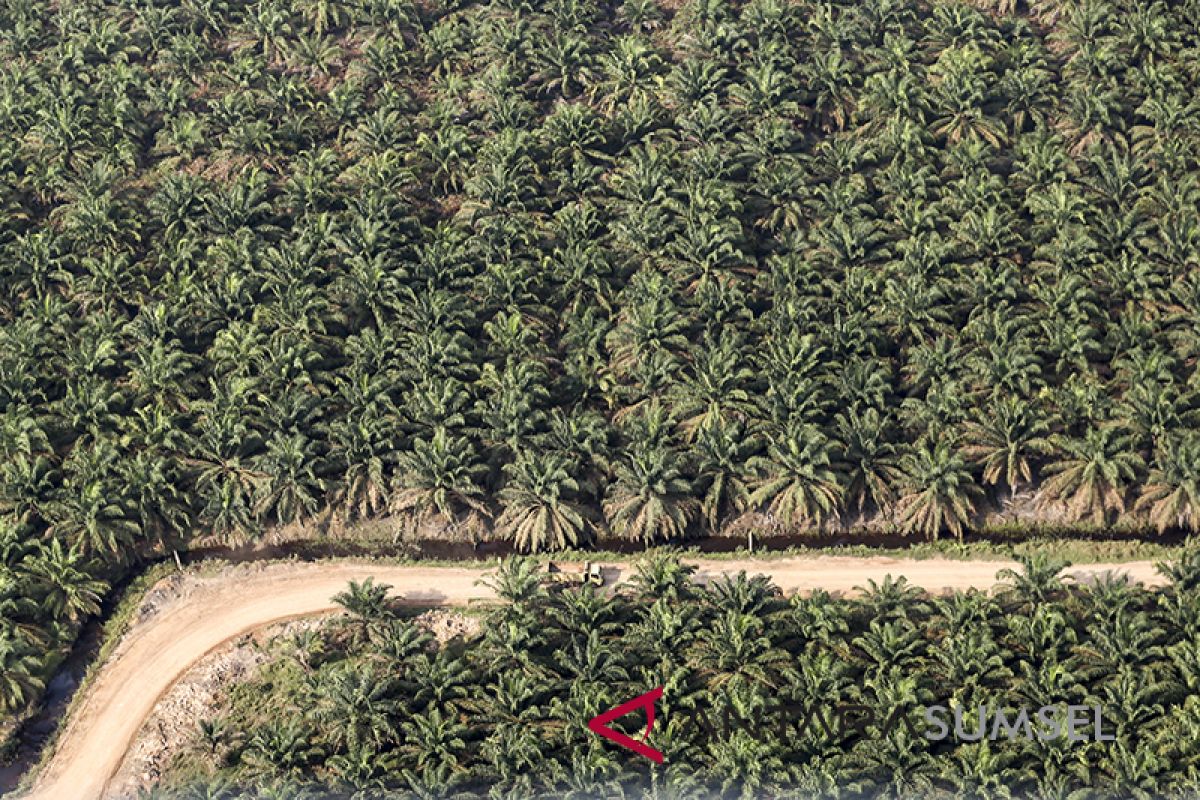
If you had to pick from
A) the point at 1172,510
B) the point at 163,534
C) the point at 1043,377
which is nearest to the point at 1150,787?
the point at 1172,510

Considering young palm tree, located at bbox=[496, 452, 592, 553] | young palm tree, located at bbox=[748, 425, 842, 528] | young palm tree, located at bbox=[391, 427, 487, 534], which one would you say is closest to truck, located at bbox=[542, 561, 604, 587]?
young palm tree, located at bbox=[496, 452, 592, 553]

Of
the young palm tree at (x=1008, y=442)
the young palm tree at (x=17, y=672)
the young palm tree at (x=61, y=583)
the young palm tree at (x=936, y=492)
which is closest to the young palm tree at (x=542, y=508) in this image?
the young palm tree at (x=936, y=492)

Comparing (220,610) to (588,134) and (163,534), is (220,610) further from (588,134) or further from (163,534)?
(588,134)

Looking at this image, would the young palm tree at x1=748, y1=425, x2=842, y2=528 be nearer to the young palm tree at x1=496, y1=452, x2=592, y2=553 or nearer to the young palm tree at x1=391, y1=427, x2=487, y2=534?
the young palm tree at x1=496, y1=452, x2=592, y2=553

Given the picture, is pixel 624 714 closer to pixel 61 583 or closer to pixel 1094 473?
pixel 1094 473

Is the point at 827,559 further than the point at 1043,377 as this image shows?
No

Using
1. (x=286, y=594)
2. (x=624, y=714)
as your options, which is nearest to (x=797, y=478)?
(x=624, y=714)
